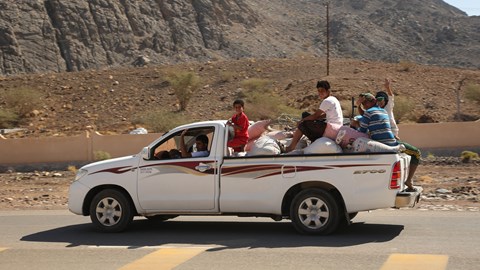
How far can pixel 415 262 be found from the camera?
31.5 feet

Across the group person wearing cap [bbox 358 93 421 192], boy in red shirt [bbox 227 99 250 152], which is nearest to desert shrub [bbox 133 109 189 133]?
boy in red shirt [bbox 227 99 250 152]

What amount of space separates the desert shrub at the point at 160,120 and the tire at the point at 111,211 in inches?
1182

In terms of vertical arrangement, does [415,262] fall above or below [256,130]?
below

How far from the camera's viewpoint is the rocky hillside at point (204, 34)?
70625 mm

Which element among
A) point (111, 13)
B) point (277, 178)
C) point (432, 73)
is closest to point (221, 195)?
point (277, 178)

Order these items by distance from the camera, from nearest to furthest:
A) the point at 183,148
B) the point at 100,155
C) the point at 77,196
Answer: the point at 183,148 → the point at 77,196 → the point at 100,155

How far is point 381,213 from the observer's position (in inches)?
585

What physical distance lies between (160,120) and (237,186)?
106 feet

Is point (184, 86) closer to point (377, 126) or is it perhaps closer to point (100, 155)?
point (100, 155)

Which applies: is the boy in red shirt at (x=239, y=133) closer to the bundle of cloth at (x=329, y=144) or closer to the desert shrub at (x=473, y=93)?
the bundle of cloth at (x=329, y=144)

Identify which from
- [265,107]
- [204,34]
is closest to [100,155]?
[265,107]

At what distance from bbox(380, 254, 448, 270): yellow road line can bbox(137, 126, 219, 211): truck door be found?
10.6 ft

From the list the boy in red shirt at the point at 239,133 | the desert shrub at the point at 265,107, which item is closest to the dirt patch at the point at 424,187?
the boy in red shirt at the point at 239,133

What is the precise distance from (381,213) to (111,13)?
64182 mm
